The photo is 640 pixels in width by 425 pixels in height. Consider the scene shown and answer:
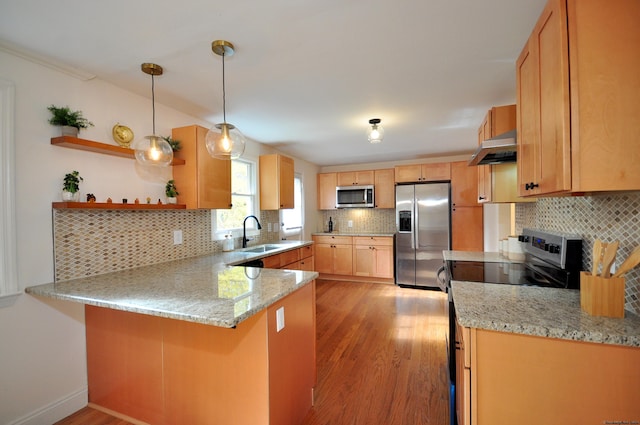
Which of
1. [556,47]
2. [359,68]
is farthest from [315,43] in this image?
[556,47]

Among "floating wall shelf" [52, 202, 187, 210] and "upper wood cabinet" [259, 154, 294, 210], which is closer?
"floating wall shelf" [52, 202, 187, 210]

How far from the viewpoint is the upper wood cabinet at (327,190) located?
553 cm

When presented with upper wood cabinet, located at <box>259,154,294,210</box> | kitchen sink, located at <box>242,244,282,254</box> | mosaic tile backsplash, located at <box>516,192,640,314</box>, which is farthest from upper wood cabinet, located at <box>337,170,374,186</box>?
mosaic tile backsplash, located at <box>516,192,640,314</box>

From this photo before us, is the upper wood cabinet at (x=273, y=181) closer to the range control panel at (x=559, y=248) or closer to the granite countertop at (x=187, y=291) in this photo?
the granite countertop at (x=187, y=291)

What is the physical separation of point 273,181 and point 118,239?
2038 millimetres

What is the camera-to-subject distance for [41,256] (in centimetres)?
169

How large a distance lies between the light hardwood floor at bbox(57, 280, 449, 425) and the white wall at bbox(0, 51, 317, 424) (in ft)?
0.81

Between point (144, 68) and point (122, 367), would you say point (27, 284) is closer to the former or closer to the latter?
point (122, 367)

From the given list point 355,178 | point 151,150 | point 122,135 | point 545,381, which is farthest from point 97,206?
point 355,178

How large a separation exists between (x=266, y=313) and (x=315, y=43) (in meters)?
1.55

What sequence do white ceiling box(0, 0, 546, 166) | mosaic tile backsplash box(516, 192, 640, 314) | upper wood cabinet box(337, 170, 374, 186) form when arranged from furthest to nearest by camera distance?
upper wood cabinet box(337, 170, 374, 186)
white ceiling box(0, 0, 546, 166)
mosaic tile backsplash box(516, 192, 640, 314)

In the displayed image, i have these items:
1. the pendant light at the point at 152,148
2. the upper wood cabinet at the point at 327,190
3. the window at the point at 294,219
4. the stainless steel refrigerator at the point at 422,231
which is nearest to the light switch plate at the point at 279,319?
the pendant light at the point at 152,148

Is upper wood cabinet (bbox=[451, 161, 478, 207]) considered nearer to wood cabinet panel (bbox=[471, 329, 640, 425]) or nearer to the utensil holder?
the utensil holder

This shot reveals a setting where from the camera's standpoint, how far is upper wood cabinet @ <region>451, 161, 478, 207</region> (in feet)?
14.6
